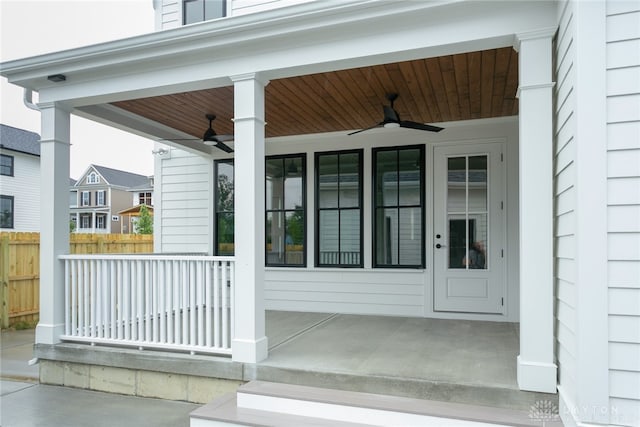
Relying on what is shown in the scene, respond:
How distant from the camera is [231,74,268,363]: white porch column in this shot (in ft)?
11.1

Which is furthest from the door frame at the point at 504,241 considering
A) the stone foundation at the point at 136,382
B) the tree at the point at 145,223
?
the tree at the point at 145,223

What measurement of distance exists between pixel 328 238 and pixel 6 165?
14.8 meters

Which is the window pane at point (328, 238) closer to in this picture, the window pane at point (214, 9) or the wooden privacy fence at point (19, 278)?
the window pane at point (214, 9)

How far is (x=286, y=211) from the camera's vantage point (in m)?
6.10

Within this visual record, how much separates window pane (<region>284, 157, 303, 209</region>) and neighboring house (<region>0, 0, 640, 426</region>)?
0.10 ft

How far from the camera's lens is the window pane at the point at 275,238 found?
6.09 metres

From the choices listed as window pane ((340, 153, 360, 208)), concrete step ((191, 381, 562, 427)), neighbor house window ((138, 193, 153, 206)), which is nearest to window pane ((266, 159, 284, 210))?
window pane ((340, 153, 360, 208))

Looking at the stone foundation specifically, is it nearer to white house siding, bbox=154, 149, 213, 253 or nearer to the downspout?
the downspout

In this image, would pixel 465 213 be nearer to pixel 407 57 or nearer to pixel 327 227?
pixel 327 227

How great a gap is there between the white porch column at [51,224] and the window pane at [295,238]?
2.78 m

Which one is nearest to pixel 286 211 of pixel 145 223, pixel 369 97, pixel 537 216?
pixel 369 97

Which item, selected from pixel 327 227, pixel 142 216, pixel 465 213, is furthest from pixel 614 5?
pixel 142 216

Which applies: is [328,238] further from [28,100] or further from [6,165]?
[6,165]

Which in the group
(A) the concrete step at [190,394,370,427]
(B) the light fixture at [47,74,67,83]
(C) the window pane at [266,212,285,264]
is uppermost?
(B) the light fixture at [47,74,67,83]
